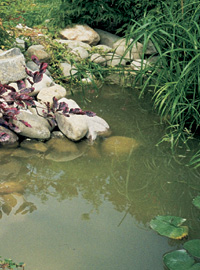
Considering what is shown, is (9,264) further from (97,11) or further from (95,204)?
(97,11)

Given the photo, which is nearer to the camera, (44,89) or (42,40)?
(44,89)

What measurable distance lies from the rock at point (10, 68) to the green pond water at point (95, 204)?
90 centimetres

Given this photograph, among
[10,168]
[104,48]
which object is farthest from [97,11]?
[10,168]

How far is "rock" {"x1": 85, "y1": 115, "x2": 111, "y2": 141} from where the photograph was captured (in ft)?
11.3

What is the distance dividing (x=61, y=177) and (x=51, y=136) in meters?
0.67

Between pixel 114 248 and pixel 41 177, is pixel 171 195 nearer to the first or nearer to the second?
pixel 114 248

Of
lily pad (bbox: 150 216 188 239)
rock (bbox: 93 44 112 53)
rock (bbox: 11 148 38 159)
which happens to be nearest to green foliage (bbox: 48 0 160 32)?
rock (bbox: 93 44 112 53)

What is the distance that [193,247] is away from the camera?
2088 mm

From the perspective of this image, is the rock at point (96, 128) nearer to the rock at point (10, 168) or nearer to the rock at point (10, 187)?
the rock at point (10, 168)

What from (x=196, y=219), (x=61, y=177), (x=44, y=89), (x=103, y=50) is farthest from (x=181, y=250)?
(x=103, y=50)

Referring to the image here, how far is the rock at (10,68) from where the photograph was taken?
3777 millimetres

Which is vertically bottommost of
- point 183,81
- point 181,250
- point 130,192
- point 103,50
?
point 103,50

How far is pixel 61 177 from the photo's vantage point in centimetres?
288

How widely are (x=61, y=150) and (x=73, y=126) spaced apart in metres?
0.23
